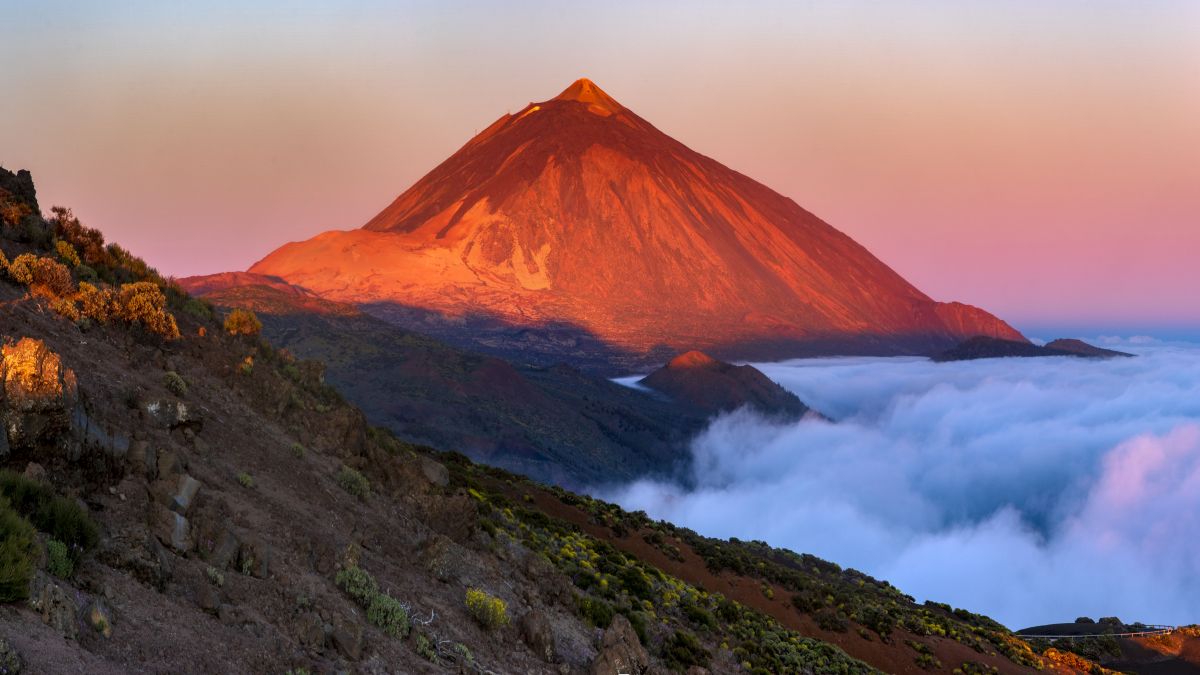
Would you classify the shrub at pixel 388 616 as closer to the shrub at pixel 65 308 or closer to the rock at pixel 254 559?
the rock at pixel 254 559

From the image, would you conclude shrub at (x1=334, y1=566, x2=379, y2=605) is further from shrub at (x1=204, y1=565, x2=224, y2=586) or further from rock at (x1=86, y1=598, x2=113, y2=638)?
rock at (x1=86, y1=598, x2=113, y2=638)

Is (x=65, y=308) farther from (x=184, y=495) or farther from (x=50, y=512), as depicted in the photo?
(x=50, y=512)

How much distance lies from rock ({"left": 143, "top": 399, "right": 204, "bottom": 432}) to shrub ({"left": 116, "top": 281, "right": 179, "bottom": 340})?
6.40 ft

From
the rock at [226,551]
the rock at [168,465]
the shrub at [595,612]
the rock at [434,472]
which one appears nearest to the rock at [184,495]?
the rock at [168,465]

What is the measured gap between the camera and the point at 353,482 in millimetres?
11234

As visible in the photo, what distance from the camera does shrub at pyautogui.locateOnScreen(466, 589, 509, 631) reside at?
→ 31.2 ft

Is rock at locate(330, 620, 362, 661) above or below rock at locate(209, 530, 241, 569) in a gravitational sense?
below

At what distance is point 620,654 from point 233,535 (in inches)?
198

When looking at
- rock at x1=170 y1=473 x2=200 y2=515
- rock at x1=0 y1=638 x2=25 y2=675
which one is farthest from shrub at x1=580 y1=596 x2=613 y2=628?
rock at x1=0 y1=638 x2=25 y2=675

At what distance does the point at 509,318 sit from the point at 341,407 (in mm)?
154301

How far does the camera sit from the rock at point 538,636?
9.61 m

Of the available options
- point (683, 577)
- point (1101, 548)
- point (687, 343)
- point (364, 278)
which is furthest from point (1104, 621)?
point (364, 278)

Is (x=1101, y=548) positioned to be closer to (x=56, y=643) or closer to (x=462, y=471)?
(x=462, y=471)

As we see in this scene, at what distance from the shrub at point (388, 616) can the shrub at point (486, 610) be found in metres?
1.62
